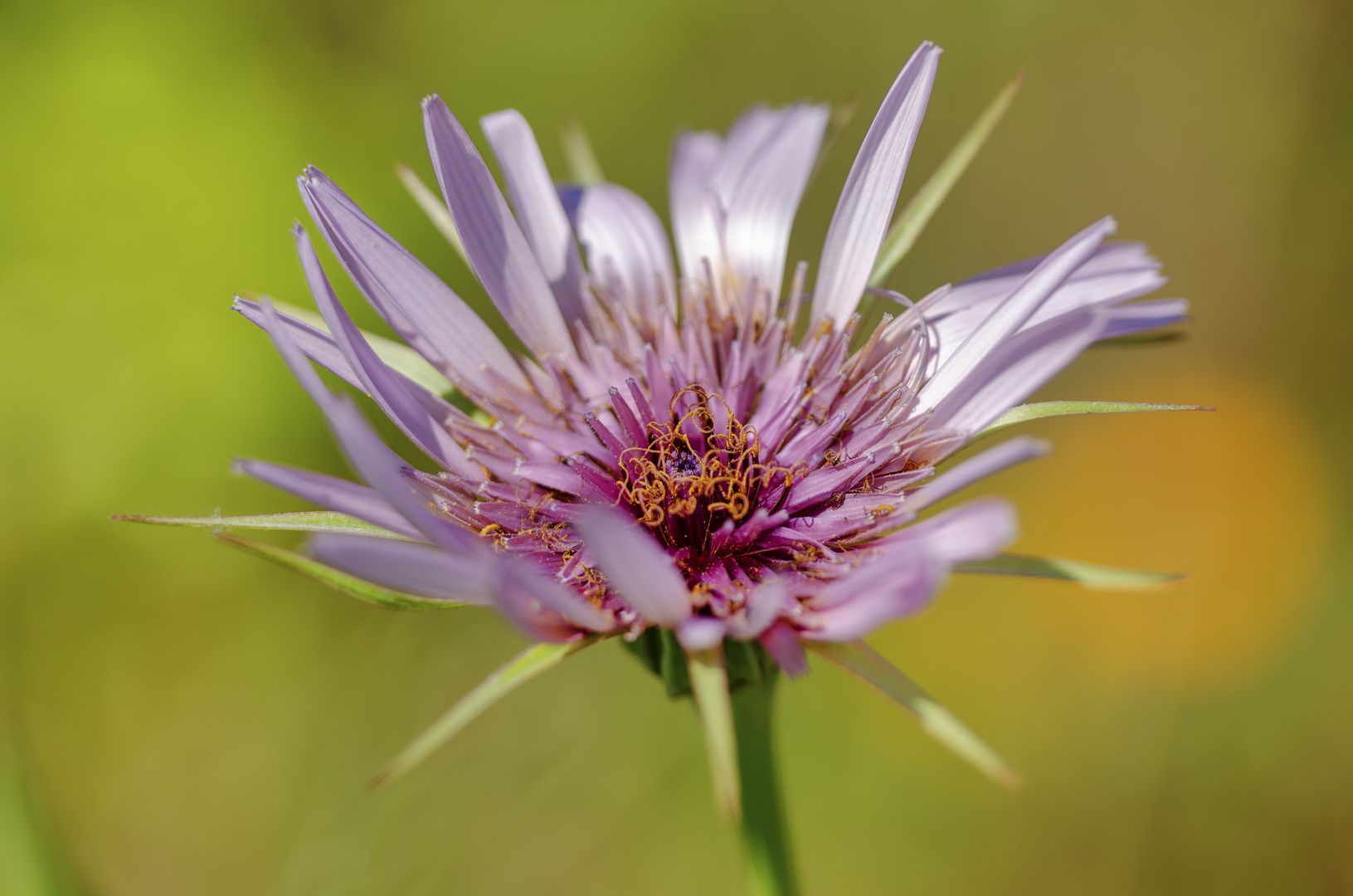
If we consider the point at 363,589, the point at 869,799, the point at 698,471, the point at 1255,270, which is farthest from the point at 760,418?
the point at 1255,270

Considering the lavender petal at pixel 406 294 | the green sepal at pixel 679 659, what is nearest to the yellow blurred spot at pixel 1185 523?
the green sepal at pixel 679 659

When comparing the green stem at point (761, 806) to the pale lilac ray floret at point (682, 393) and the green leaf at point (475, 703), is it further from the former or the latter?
the green leaf at point (475, 703)

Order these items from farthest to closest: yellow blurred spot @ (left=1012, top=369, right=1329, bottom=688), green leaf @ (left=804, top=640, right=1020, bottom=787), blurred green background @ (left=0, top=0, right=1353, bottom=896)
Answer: yellow blurred spot @ (left=1012, top=369, right=1329, bottom=688) < blurred green background @ (left=0, top=0, right=1353, bottom=896) < green leaf @ (left=804, top=640, right=1020, bottom=787)

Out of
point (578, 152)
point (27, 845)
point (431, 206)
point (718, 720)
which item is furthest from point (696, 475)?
point (27, 845)

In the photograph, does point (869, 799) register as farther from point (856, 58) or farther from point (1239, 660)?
point (856, 58)

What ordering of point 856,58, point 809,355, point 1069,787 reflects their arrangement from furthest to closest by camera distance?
1. point 856,58
2. point 1069,787
3. point 809,355

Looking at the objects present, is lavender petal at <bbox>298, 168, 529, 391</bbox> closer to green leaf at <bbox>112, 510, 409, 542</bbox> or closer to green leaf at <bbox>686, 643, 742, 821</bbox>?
green leaf at <bbox>112, 510, 409, 542</bbox>

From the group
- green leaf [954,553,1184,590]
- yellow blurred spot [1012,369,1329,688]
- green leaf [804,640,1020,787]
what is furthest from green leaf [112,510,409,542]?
yellow blurred spot [1012,369,1329,688]
